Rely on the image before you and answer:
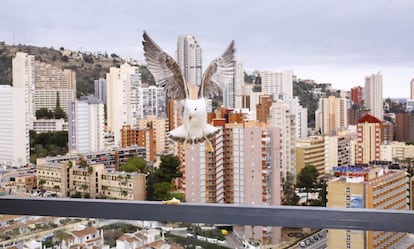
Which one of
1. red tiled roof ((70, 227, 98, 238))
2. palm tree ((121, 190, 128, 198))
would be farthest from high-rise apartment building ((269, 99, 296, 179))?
red tiled roof ((70, 227, 98, 238))

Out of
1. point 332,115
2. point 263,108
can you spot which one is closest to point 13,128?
point 263,108

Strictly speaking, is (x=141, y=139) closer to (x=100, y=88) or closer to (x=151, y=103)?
(x=151, y=103)

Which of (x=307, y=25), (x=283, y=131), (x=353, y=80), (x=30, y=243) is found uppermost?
(x=307, y=25)

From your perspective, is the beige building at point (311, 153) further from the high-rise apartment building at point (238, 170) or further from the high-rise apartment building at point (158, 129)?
the high-rise apartment building at point (158, 129)

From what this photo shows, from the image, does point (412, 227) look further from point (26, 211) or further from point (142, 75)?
point (142, 75)

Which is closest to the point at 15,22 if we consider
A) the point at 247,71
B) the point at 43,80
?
the point at 43,80

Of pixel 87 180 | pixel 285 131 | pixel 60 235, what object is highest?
pixel 285 131

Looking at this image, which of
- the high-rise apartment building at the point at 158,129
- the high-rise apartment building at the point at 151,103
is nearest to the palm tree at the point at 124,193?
the high-rise apartment building at the point at 158,129
